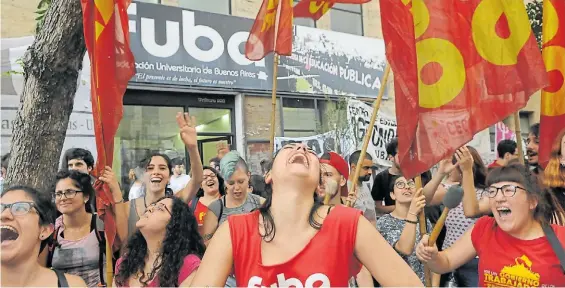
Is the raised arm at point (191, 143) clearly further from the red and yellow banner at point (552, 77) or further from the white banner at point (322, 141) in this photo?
the white banner at point (322, 141)

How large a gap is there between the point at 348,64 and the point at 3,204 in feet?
34.6

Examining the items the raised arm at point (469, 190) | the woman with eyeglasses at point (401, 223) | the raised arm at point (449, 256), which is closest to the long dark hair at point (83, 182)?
the woman with eyeglasses at point (401, 223)

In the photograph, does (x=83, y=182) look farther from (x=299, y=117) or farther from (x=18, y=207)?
(x=299, y=117)

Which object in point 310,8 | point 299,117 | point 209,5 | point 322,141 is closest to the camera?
point 310,8

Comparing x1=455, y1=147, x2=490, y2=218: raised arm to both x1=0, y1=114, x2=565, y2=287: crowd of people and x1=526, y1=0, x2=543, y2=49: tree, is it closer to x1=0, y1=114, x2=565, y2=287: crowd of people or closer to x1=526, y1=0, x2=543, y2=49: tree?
x1=0, y1=114, x2=565, y2=287: crowd of people

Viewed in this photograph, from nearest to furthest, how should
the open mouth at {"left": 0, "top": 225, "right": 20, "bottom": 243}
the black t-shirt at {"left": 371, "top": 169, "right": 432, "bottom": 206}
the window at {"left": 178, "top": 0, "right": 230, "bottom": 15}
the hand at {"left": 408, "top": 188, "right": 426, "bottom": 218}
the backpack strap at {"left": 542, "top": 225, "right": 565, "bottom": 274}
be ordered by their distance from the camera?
1. the open mouth at {"left": 0, "top": 225, "right": 20, "bottom": 243}
2. the backpack strap at {"left": 542, "top": 225, "right": 565, "bottom": 274}
3. the hand at {"left": 408, "top": 188, "right": 426, "bottom": 218}
4. the black t-shirt at {"left": 371, "top": 169, "right": 432, "bottom": 206}
5. the window at {"left": 178, "top": 0, "right": 230, "bottom": 15}

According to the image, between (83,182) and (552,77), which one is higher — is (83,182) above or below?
below

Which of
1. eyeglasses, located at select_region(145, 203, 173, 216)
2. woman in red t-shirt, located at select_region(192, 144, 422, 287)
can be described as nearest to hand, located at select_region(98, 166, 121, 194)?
eyeglasses, located at select_region(145, 203, 173, 216)

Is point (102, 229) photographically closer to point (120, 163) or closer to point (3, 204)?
point (3, 204)

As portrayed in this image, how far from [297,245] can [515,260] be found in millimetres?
1240

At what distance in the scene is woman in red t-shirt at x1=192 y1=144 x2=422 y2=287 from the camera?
1.99m

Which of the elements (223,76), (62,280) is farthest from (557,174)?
(223,76)

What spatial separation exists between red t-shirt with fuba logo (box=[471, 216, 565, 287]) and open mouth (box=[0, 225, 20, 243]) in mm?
2191

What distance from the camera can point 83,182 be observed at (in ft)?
11.3
